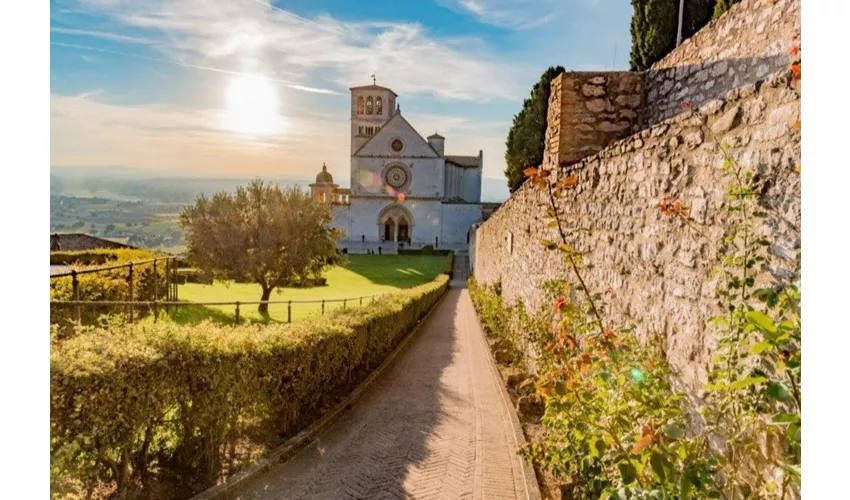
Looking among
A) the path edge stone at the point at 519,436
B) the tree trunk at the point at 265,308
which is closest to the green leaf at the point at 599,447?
the path edge stone at the point at 519,436

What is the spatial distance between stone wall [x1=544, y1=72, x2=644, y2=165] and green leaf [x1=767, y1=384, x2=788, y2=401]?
4.59 meters

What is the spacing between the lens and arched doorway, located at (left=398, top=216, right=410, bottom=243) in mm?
55003

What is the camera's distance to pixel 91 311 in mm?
10922

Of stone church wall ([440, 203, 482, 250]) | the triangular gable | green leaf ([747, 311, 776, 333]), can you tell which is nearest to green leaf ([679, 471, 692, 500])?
green leaf ([747, 311, 776, 333])

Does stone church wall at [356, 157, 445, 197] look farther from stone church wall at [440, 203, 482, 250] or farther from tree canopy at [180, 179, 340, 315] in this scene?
tree canopy at [180, 179, 340, 315]

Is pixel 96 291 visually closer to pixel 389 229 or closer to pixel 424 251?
pixel 424 251

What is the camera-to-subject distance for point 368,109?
61.1 m

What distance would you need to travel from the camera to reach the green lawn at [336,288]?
61.3ft

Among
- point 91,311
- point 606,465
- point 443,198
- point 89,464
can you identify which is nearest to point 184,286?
point 91,311

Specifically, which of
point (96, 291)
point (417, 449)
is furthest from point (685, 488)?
point (96, 291)

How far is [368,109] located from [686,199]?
61148mm

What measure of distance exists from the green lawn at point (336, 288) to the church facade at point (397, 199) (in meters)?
5.80
